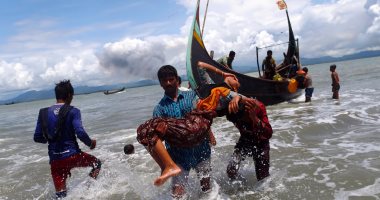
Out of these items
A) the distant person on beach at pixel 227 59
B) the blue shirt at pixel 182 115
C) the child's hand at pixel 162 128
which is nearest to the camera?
the child's hand at pixel 162 128

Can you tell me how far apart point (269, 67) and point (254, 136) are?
1107cm

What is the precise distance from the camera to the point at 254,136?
4375mm

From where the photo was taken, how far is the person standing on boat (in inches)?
584

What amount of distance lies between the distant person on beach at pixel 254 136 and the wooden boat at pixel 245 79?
133 inches

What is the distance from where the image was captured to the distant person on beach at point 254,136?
4.19m

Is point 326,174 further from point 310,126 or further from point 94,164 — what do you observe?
point 310,126

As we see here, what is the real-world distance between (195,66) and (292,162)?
18.1 feet

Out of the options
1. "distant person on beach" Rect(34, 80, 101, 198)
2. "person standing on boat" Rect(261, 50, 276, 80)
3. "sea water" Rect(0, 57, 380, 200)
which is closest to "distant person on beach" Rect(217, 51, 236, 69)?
"person standing on boat" Rect(261, 50, 276, 80)

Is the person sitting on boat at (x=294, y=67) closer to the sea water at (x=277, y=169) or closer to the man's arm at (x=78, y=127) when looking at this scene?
the sea water at (x=277, y=169)

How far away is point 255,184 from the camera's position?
4.83 meters

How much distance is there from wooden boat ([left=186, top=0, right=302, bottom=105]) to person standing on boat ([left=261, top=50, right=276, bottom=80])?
2.20 ft

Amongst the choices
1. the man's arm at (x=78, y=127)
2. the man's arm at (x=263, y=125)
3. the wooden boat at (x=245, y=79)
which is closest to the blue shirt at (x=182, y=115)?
the man's arm at (x=263, y=125)

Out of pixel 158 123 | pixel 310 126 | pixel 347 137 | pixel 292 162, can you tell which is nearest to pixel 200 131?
pixel 158 123

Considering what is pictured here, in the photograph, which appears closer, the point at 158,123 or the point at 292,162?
the point at 158,123
